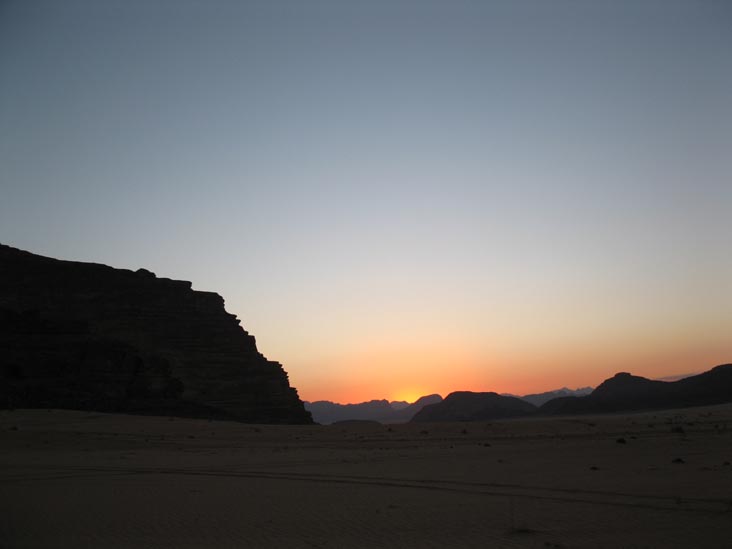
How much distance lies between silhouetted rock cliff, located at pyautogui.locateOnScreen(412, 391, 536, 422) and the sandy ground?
11073cm

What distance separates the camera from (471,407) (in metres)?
149

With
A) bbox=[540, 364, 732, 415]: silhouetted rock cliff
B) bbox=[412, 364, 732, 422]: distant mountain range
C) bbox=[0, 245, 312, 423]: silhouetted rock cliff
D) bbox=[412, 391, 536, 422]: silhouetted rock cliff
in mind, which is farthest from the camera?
bbox=[412, 391, 536, 422]: silhouetted rock cliff

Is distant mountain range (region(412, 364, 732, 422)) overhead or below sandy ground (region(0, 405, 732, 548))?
overhead

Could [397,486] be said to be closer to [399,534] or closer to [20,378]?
[399,534]

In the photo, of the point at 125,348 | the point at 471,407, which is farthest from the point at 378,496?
the point at 471,407

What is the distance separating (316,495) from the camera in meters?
12.4

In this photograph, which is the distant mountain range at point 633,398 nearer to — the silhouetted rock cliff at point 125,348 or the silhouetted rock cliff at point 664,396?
the silhouetted rock cliff at point 664,396

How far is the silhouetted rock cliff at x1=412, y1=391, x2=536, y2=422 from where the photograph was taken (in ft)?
429

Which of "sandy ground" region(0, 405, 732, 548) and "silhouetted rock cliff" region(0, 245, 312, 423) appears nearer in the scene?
"sandy ground" region(0, 405, 732, 548)

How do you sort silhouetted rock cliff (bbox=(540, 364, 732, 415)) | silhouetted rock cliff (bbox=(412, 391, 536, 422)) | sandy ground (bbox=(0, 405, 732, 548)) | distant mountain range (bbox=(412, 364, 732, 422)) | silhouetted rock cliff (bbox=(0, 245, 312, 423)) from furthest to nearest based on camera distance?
silhouetted rock cliff (bbox=(412, 391, 536, 422))
distant mountain range (bbox=(412, 364, 732, 422))
silhouetted rock cliff (bbox=(540, 364, 732, 415))
silhouetted rock cliff (bbox=(0, 245, 312, 423))
sandy ground (bbox=(0, 405, 732, 548))

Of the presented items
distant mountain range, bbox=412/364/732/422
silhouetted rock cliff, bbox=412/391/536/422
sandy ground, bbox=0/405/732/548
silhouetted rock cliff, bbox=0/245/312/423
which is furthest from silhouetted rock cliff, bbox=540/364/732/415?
sandy ground, bbox=0/405/732/548

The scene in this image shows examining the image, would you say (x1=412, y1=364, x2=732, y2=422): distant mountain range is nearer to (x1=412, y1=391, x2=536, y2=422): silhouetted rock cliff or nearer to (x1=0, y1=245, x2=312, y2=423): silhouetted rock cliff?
(x1=412, y1=391, x2=536, y2=422): silhouetted rock cliff

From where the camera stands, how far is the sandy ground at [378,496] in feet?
28.9

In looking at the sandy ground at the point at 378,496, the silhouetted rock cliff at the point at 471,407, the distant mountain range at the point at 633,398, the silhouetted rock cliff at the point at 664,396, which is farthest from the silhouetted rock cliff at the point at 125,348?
the silhouetted rock cliff at the point at 471,407
